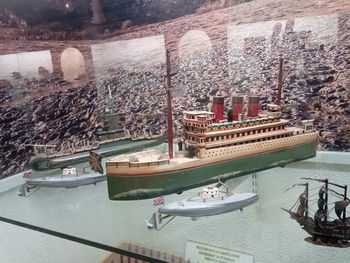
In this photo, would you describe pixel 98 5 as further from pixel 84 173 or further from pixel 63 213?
pixel 63 213

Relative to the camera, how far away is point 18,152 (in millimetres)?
2207

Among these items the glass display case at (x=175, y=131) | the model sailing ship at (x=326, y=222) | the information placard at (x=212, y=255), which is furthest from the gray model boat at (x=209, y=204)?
the model sailing ship at (x=326, y=222)

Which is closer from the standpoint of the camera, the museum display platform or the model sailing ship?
the model sailing ship

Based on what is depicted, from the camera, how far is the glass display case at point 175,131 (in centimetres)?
155

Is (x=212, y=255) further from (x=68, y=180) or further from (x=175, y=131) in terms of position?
(x=68, y=180)

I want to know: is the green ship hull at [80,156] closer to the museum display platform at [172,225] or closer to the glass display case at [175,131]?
the glass display case at [175,131]

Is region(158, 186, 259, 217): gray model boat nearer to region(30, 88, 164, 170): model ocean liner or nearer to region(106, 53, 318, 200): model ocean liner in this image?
region(106, 53, 318, 200): model ocean liner

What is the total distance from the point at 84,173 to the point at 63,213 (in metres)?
0.29

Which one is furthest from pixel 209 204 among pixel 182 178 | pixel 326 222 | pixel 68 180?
pixel 68 180

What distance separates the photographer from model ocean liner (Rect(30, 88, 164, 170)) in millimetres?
2131

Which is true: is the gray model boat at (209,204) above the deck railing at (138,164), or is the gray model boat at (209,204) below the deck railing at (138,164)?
below

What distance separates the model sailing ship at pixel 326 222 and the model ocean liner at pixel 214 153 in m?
0.35

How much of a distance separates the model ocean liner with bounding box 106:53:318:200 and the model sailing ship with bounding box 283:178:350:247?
13.9 inches

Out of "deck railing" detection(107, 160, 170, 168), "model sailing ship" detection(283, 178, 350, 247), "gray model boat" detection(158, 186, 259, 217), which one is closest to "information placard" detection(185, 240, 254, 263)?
"gray model boat" detection(158, 186, 259, 217)
